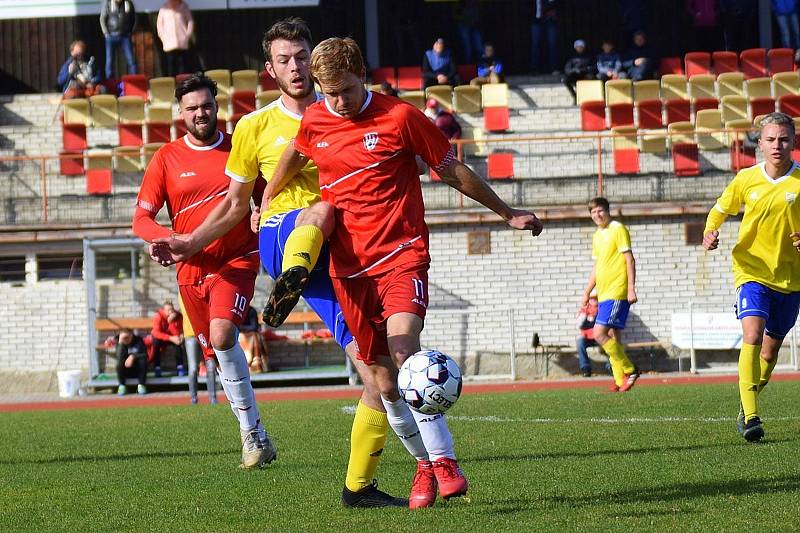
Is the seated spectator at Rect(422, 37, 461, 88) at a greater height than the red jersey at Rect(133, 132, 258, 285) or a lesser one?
greater

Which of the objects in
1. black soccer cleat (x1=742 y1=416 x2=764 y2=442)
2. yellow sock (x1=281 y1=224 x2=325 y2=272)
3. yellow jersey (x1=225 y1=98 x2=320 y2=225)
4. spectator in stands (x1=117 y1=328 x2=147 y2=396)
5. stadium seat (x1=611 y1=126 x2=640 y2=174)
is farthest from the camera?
stadium seat (x1=611 y1=126 x2=640 y2=174)

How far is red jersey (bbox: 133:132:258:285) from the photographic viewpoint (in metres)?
8.66

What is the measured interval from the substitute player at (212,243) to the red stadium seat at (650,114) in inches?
630

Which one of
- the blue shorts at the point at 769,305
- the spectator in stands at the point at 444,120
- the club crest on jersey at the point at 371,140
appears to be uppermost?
the spectator in stands at the point at 444,120

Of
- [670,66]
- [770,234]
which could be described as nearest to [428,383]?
[770,234]

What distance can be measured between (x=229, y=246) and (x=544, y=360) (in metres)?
13.0

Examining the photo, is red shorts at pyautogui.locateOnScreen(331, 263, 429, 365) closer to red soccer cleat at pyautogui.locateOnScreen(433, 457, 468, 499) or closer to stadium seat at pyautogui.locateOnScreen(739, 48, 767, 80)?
red soccer cleat at pyautogui.locateOnScreen(433, 457, 468, 499)

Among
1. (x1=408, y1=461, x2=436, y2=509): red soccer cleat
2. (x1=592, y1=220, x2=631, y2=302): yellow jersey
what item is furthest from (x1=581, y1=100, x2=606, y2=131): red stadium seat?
(x1=408, y1=461, x2=436, y2=509): red soccer cleat

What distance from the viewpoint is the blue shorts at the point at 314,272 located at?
651cm

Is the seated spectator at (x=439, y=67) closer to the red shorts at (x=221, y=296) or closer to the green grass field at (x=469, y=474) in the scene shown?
the green grass field at (x=469, y=474)

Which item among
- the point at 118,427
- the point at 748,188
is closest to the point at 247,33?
the point at 118,427

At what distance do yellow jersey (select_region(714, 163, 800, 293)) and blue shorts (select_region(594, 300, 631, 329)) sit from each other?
220 inches

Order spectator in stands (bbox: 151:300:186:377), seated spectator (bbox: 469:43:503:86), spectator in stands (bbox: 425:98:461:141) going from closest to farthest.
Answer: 1. spectator in stands (bbox: 151:300:186:377)
2. spectator in stands (bbox: 425:98:461:141)
3. seated spectator (bbox: 469:43:503:86)

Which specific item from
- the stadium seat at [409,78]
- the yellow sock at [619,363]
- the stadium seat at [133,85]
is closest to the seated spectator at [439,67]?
the stadium seat at [409,78]
